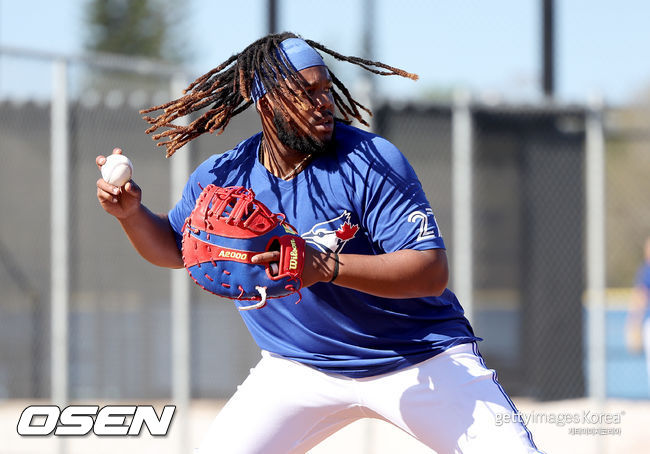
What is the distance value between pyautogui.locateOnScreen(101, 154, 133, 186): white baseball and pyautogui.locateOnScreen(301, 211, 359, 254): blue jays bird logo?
69 cm

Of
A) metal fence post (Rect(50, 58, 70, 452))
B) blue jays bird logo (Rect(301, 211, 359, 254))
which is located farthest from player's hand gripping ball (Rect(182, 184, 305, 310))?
metal fence post (Rect(50, 58, 70, 452))

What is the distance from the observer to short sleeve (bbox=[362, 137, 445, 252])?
3.16 metres

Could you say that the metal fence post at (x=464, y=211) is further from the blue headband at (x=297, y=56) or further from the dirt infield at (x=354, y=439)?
the blue headband at (x=297, y=56)

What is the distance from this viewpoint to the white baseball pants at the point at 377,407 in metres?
3.24

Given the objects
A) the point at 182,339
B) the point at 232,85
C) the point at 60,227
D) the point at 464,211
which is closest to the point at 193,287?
the point at 182,339

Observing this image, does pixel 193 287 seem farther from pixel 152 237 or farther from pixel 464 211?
pixel 152 237

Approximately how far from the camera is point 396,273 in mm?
3023

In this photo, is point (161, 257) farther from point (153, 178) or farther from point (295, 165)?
point (153, 178)

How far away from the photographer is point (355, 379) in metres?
3.50

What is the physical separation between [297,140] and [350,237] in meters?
0.40

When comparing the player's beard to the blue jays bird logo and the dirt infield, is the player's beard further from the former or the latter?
the dirt infield

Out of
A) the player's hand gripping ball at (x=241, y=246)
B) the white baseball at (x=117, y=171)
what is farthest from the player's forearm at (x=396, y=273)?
the white baseball at (x=117, y=171)

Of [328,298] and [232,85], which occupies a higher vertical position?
[232,85]

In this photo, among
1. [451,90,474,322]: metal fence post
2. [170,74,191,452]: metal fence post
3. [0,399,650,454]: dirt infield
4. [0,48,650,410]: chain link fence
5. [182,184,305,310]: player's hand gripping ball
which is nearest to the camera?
[182,184,305,310]: player's hand gripping ball
